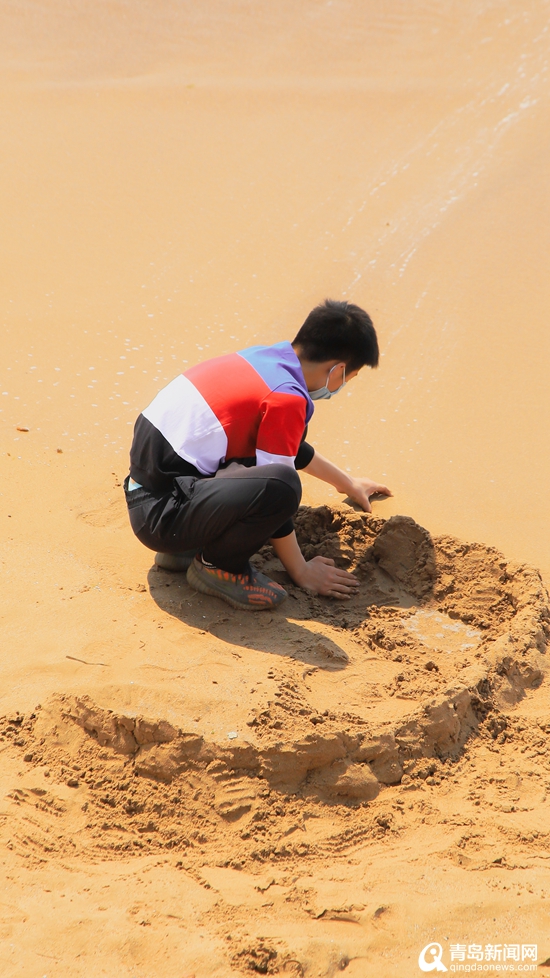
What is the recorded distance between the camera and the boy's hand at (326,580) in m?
2.68

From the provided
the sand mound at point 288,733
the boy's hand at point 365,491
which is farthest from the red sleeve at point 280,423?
the boy's hand at point 365,491

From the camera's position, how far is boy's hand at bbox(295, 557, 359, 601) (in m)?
2.68

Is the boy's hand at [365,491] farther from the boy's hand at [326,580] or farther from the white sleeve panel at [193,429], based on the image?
the white sleeve panel at [193,429]

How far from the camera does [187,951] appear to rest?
156cm

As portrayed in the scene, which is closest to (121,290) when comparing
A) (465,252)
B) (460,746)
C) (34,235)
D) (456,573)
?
(34,235)

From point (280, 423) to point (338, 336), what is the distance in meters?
0.39

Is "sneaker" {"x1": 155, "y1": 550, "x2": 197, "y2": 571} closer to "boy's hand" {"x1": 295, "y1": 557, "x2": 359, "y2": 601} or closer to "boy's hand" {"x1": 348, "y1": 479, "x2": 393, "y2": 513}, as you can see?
"boy's hand" {"x1": 295, "y1": 557, "x2": 359, "y2": 601}

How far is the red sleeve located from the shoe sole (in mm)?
471

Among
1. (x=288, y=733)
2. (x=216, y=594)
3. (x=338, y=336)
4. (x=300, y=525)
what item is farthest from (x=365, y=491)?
(x=288, y=733)

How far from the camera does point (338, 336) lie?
8.46ft

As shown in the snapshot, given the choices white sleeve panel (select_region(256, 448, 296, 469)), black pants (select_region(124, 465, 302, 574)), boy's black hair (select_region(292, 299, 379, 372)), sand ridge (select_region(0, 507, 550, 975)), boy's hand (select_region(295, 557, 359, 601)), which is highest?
boy's black hair (select_region(292, 299, 379, 372))

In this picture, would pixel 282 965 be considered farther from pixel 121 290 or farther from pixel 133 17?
pixel 133 17

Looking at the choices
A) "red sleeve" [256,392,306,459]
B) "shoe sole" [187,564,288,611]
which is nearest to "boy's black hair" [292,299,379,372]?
"red sleeve" [256,392,306,459]

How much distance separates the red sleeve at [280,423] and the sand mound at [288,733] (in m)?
0.54
